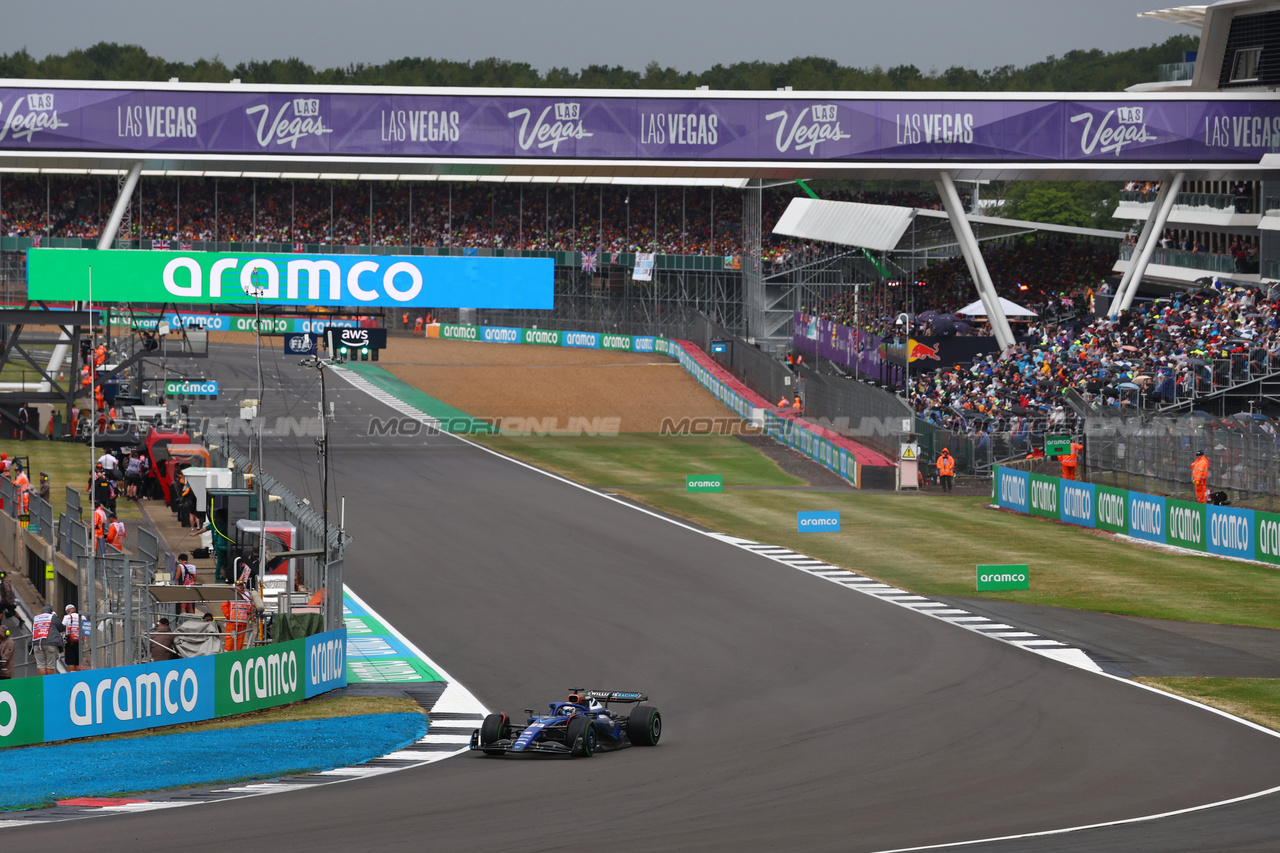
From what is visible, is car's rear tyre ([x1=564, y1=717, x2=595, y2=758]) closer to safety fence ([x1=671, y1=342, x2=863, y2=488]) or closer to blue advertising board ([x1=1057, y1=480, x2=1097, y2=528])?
blue advertising board ([x1=1057, y1=480, x2=1097, y2=528])

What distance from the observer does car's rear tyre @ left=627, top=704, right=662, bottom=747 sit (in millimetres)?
18234

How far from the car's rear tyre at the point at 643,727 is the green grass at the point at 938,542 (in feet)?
42.9

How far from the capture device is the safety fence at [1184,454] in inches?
1374

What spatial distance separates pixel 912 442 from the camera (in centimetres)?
4700

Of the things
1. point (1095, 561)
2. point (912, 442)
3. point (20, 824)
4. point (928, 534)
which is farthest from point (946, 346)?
point (20, 824)

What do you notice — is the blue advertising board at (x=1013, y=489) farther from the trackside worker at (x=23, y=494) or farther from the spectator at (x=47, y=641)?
the spectator at (x=47, y=641)

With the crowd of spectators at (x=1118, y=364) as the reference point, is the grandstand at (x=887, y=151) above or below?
above

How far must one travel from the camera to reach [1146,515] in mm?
36625

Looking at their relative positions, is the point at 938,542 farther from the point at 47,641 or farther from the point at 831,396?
the point at 47,641

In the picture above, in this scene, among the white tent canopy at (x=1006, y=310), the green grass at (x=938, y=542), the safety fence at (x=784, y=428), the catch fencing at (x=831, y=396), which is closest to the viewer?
the green grass at (x=938, y=542)

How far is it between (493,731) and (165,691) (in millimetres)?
5055

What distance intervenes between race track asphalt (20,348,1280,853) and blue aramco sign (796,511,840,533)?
11.5 feet

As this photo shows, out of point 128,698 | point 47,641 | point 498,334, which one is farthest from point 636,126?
point 128,698

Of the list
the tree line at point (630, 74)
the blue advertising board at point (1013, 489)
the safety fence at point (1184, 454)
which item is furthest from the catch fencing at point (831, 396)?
the tree line at point (630, 74)
